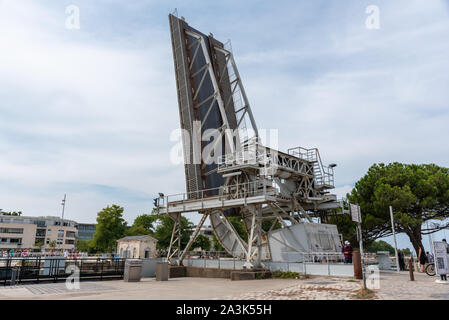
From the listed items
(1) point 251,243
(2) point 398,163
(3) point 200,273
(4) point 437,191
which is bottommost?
(3) point 200,273

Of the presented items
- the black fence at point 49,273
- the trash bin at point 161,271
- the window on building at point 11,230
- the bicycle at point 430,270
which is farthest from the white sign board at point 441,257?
the window on building at point 11,230

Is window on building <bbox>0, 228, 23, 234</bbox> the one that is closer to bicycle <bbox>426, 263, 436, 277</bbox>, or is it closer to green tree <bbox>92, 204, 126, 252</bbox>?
green tree <bbox>92, 204, 126, 252</bbox>

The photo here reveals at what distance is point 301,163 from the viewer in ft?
86.2

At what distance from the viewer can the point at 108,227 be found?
162 ft

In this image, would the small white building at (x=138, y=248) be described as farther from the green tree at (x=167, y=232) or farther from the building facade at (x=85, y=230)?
the building facade at (x=85, y=230)

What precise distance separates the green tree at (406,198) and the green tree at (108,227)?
35.3 m

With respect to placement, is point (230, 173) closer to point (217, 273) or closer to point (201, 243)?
point (217, 273)

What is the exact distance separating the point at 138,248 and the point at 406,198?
30581 mm

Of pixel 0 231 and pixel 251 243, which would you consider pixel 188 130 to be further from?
pixel 0 231

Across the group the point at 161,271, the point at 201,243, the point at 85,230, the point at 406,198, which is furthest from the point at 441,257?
the point at 85,230

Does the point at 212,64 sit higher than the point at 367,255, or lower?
higher

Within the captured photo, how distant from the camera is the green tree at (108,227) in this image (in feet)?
160

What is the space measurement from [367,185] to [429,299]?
85.7 feet

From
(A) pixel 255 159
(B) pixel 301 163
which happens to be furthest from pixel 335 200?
(A) pixel 255 159
